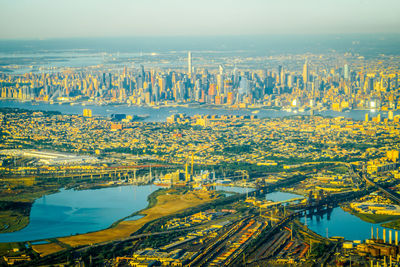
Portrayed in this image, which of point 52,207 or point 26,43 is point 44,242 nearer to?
point 52,207

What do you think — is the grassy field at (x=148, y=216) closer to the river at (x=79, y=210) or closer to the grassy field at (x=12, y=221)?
the river at (x=79, y=210)

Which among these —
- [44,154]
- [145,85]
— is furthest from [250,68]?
[44,154]

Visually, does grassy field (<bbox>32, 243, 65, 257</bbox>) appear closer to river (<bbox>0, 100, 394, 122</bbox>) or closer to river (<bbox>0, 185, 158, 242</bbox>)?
river (<bbox>0, 185, 158, 242</bbox>)

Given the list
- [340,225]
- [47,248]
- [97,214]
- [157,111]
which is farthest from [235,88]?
[47,248]

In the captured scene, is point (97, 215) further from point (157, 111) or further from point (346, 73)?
point (346, 73)

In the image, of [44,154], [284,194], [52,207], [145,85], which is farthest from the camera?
[145,85]

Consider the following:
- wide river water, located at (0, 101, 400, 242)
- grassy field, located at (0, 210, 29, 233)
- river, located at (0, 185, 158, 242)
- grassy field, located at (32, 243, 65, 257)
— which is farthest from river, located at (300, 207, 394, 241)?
grassy field, located at (0, 210, 29, 233)
